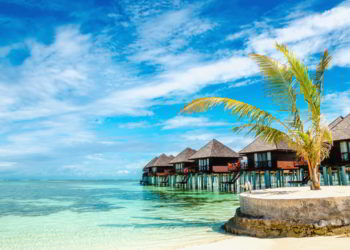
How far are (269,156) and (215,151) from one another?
8.93 meters

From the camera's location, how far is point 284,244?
636cm

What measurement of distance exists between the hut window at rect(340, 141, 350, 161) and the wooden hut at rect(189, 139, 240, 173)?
14.7m

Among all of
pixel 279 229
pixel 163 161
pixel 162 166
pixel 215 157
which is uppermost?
pixel 163 161

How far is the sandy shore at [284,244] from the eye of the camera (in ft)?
19.0

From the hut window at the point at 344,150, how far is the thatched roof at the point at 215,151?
15.3 metres

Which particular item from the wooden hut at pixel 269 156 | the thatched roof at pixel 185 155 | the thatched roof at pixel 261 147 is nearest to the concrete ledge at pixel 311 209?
the wooden hut at pixel 269 156

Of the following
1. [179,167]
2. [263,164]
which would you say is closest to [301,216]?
[263,164]

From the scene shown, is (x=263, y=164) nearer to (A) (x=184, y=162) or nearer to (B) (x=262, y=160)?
(B) (x=262, y=160)

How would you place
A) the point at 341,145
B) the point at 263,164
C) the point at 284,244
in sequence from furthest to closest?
the point at 263,164
the point at 341,145
the point at 284,244

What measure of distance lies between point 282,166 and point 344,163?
6.39 metres

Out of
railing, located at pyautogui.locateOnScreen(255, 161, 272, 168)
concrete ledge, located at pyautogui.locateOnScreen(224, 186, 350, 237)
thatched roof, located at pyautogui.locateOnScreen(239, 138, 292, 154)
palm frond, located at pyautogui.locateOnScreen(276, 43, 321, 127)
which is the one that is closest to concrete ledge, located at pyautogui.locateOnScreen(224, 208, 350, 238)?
concrete ledge, located at pyautogui.locateOnScreen(224, 186, 350, 237)

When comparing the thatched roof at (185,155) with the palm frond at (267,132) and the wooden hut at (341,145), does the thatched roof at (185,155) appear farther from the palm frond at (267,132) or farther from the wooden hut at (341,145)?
the palm frond at (267,132)

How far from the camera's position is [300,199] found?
697 centimetres

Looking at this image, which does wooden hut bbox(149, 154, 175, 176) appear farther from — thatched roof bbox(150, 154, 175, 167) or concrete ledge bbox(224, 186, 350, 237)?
concrete ledge bbox(224, 186, 350, 237)
